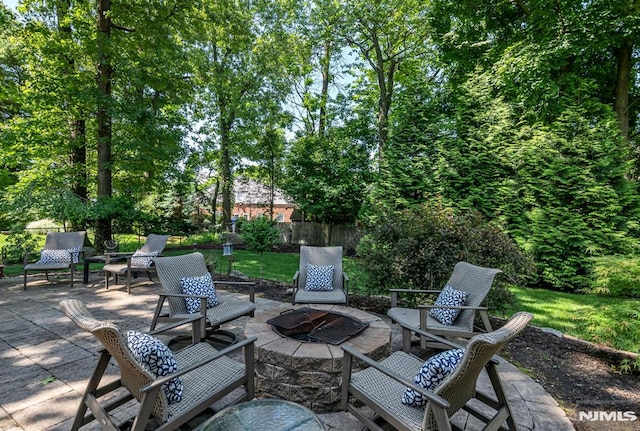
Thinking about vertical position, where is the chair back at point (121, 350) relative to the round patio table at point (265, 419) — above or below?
above

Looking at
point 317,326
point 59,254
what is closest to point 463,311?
point 317,326

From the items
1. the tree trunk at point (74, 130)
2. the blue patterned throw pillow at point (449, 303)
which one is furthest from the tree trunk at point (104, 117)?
the blue patterned throw pillow at point (449, 303)

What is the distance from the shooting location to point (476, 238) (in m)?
4.41

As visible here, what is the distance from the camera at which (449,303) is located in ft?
11.2

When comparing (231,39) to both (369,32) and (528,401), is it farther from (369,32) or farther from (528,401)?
(528,401)

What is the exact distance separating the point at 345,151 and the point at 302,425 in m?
12.2

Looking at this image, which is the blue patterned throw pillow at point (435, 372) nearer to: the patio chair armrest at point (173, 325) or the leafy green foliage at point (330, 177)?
the patio chair armrest at point (173, 325)

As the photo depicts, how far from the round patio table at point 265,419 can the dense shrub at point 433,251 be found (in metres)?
3.13

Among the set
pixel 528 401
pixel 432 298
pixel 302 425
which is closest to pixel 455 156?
pixel 432 298

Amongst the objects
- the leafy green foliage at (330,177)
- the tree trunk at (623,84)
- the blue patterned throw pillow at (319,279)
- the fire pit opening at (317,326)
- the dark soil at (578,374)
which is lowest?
the dark soil at (578,374)

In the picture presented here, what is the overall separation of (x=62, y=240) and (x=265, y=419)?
7192mm

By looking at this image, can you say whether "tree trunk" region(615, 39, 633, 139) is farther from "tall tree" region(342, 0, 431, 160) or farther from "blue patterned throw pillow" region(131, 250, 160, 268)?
Result: "blue patterned throw pillow" region(131, 250, 160, 268)

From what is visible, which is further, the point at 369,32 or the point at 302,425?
the point at 369,32

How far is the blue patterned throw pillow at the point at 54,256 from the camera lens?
19.9ft
